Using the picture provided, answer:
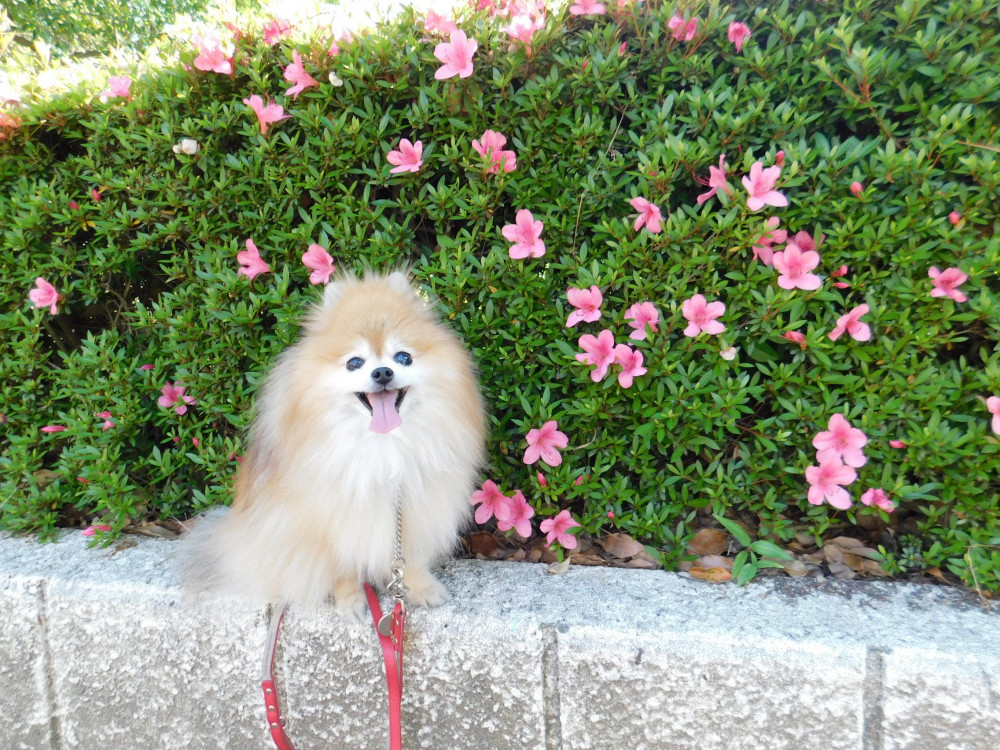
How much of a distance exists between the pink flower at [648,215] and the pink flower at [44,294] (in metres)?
2.63

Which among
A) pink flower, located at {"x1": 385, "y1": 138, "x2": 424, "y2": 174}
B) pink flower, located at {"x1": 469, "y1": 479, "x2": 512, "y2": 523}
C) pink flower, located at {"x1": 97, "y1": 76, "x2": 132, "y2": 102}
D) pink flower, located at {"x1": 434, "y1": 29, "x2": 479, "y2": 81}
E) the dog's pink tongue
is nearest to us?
the dog's pink tongue

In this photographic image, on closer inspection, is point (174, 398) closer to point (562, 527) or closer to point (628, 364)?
point (562, 527)

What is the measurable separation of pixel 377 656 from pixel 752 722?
1232 millimetres

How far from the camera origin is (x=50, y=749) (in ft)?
7.73

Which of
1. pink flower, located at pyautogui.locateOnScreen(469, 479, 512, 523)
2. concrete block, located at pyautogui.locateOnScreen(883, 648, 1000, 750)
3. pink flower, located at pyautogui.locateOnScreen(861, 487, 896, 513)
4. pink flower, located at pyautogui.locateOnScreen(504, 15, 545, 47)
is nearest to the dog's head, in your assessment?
pink flower, located at pyautogui.locateOnScreen(469, 479, 512, 523)

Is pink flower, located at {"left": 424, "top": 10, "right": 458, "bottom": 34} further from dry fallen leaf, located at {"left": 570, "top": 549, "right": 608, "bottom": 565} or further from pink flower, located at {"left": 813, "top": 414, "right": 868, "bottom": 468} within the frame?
dry fallen leaf, located at {"left": 570, "top": 549, "right": 608, "bottom": 565}

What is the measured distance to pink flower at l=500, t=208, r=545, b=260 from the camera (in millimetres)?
2160

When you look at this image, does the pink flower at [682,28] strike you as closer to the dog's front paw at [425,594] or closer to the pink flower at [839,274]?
the pink flower at [839,274]

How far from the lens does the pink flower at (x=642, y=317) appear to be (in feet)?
6.92

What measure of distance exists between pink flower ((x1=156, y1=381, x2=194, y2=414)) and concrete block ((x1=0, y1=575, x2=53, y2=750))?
32.9 inches

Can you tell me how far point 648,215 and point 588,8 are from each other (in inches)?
32.6

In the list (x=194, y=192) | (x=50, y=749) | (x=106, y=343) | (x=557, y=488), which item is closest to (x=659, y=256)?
(x=557, y=488)

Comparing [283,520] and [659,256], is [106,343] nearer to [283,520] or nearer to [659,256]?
[283,520]

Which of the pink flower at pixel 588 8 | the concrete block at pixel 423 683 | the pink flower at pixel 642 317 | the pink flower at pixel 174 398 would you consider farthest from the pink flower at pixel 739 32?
the pink flower at pixel 174 398
